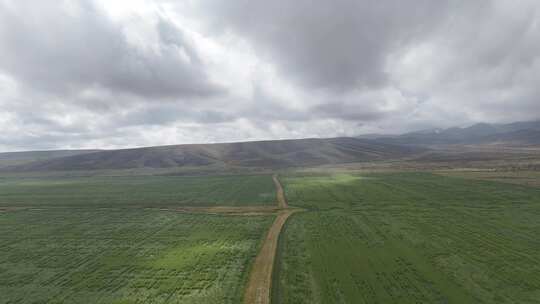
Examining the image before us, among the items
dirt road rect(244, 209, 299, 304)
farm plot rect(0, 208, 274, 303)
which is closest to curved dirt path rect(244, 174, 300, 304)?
dirt road rect(244, 209, 299, 304)

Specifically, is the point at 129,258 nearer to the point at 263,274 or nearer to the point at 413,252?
the point at 263,274

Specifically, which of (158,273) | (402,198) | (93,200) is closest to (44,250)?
(158,273)

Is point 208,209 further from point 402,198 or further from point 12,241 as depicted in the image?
point 402,198

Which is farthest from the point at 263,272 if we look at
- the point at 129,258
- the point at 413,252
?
the point at 413,252

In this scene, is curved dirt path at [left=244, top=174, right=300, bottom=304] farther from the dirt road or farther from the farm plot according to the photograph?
the farm plot

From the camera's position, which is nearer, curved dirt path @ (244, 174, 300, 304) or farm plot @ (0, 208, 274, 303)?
curved dirt path @ (244, 174, 300, 304)
